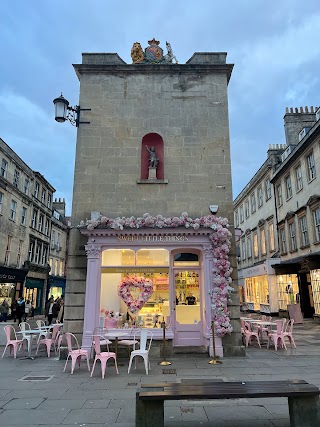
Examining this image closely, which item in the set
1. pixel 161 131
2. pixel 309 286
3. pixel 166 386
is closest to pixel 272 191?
pixel 309 286

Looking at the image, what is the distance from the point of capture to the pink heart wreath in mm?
10492

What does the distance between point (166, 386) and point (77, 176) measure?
7.91 m

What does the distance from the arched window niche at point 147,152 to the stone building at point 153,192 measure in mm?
37

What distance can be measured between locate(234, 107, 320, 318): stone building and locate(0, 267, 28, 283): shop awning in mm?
19516

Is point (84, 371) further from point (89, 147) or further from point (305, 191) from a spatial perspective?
point (305, 191)

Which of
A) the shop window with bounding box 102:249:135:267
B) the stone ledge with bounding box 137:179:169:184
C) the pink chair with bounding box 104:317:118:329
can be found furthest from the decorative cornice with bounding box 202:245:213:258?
the pink chair with bounding box 104:317:118:329

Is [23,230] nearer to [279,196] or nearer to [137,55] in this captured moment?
[137,55]

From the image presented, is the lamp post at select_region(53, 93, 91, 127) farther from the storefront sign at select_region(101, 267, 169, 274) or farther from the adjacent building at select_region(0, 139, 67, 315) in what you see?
the adjacent building at select_region(0, 139, 67, 315)

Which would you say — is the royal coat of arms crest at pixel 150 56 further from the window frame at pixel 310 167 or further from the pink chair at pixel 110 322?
the window frame at pixel 310 167

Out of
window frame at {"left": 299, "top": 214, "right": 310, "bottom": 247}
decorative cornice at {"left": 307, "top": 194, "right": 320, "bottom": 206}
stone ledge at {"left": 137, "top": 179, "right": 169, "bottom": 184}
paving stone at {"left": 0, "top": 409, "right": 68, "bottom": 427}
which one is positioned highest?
decorative cornice at {"left": 307, "top": 194, "right": 320, "bottom": 206}

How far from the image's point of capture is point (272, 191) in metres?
27.2

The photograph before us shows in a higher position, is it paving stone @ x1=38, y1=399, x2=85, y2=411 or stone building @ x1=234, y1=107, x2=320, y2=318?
stone building @ x1=234, y1=107, x2=320, y2=318

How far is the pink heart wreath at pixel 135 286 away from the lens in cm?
1049

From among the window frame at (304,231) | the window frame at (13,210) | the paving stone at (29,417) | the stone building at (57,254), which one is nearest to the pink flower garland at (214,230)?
the paving stone at (29,417)
